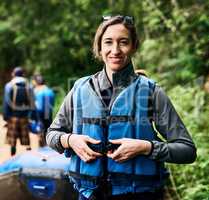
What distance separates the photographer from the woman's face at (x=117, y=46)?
2678mm


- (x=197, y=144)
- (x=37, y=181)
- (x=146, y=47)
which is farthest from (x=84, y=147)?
(x=146, y=47)

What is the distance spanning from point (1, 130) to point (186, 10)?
5258 mm

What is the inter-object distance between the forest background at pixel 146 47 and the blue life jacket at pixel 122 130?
3.48ft

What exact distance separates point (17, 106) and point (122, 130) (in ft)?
24.3

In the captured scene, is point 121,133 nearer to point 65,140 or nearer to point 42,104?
point 65,140

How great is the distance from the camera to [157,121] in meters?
2.66

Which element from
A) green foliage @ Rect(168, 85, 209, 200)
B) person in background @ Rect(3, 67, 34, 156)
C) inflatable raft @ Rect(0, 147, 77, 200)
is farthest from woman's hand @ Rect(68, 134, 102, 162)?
person in background @ Rect(3, 67, 34, 156)

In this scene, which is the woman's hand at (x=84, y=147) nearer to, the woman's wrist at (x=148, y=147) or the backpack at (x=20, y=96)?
the woman's wrist at (x=148, y=147)

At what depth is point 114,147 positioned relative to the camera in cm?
261

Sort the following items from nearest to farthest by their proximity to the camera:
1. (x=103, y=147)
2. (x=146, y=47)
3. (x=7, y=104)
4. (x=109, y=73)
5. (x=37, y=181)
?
(x=103, y=147)
(x=109, y=73)
(x=37, y=181)
(x=7, y=104)
(x=146, y=47)

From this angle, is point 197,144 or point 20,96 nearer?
point 197,144

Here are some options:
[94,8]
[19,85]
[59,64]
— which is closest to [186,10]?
[19,85]

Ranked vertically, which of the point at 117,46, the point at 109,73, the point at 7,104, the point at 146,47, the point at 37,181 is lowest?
the point at 37,181

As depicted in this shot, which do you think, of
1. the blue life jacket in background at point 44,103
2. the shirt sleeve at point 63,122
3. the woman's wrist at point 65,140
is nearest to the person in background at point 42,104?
the blue life jacket in background at point 44,103
